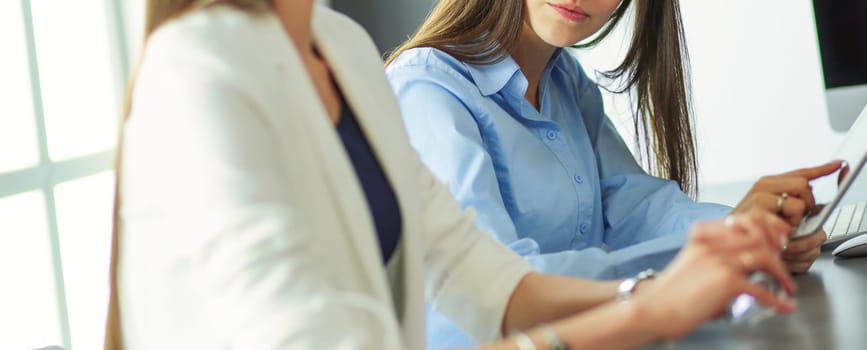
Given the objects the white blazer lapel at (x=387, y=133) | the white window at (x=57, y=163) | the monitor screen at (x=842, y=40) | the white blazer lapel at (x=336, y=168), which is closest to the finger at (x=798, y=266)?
the white blazer lapel at (x=387, y=133)

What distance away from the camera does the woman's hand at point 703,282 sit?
3.30 feet

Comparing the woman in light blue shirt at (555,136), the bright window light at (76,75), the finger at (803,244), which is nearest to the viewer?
the finger at (803,244)

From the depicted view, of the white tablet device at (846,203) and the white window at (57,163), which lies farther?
the white window at (57,163)

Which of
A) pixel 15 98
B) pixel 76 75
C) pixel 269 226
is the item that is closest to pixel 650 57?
pixel 269 226

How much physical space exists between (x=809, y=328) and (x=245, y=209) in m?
0.56

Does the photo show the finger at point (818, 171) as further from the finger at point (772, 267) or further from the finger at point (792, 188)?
the finger at point (772, 267)

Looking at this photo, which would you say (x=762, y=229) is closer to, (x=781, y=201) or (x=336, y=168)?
(x=336, y=168)

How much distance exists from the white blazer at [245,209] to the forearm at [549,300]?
6.8 inches

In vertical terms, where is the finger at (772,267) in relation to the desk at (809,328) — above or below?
above

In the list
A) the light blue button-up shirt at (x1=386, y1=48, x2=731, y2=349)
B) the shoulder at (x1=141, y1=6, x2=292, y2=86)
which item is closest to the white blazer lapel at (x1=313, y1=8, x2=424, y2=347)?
the shoulder at (x1=141, y1=6, x2=292, y2=86)

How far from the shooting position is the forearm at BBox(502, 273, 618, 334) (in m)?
1.33

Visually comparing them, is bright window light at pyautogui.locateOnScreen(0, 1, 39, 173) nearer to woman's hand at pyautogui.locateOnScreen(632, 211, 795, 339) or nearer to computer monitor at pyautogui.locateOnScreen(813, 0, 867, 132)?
computer monitor at pyautogui.locateOnScreen(813, 0, 867, 132)

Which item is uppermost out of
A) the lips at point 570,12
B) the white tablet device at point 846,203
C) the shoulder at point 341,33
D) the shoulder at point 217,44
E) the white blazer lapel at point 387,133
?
the shoulder at point 217,44

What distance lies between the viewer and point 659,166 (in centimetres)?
216
